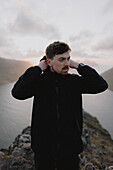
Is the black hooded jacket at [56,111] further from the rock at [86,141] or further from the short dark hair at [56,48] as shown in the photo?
the rock at [86,141]

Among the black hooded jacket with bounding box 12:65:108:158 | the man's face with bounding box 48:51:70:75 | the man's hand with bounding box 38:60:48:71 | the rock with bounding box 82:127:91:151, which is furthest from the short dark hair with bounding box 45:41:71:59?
the rock with bounding box 82:127:91:151

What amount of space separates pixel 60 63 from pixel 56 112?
1223 millimetres

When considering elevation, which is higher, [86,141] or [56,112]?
[56,112]

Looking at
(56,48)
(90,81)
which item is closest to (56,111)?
(90,81)

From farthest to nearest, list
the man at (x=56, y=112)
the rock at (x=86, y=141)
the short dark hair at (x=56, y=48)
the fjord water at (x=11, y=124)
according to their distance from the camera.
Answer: the fjord water at (x=11, y=124)
the rock at (x=86, y=141)
the man at (x=56, y=112)
the short dark hair at (x=56, y=48)

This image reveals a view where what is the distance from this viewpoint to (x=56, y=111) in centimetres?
320

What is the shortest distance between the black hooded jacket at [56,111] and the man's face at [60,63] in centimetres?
23

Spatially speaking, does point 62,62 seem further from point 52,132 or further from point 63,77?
point 52,132

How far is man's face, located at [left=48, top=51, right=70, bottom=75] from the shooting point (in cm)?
298

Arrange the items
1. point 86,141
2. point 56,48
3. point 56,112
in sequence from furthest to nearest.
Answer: point 86,141 → point 56,112 → point 56,48

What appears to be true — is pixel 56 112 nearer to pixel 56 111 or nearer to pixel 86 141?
pixel 56 111

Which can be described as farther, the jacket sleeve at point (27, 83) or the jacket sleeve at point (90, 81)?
the jacket sleeve at point (90, 81)

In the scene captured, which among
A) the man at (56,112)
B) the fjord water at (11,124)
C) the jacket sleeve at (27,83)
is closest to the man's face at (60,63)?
the man at (56,112)

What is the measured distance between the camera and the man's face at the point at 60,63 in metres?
2.98
